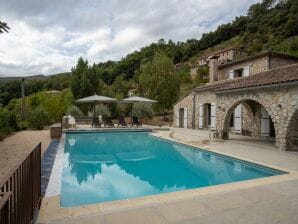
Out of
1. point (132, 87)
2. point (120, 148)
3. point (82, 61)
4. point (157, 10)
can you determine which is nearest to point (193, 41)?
point (132, 87)

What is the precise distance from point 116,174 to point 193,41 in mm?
74594

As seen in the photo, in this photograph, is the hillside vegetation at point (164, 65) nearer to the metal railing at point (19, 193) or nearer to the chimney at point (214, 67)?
the chimney at point (214, 67)

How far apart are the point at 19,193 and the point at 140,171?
5751 millimetres

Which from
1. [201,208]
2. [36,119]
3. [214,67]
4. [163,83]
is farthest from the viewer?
[163,83]

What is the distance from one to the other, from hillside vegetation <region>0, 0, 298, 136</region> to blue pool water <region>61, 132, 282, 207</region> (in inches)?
294

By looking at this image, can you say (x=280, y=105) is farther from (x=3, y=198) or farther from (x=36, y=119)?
(x=36, y=119)

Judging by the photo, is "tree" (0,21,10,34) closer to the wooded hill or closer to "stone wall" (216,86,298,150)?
"stone wall" (216,86,298,150)

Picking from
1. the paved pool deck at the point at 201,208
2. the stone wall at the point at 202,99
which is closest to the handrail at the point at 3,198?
the paved pool deck at the point at 201,208

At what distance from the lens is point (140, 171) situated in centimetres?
825

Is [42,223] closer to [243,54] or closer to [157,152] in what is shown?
[157,152]

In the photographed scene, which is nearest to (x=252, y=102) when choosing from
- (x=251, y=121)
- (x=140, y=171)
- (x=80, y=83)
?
(x=251, y=121)

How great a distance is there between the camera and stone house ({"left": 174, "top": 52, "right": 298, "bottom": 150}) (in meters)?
9.53

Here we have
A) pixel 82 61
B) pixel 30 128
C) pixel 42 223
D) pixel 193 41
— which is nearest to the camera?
pixel 42 223

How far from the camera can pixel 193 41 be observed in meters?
77.3
